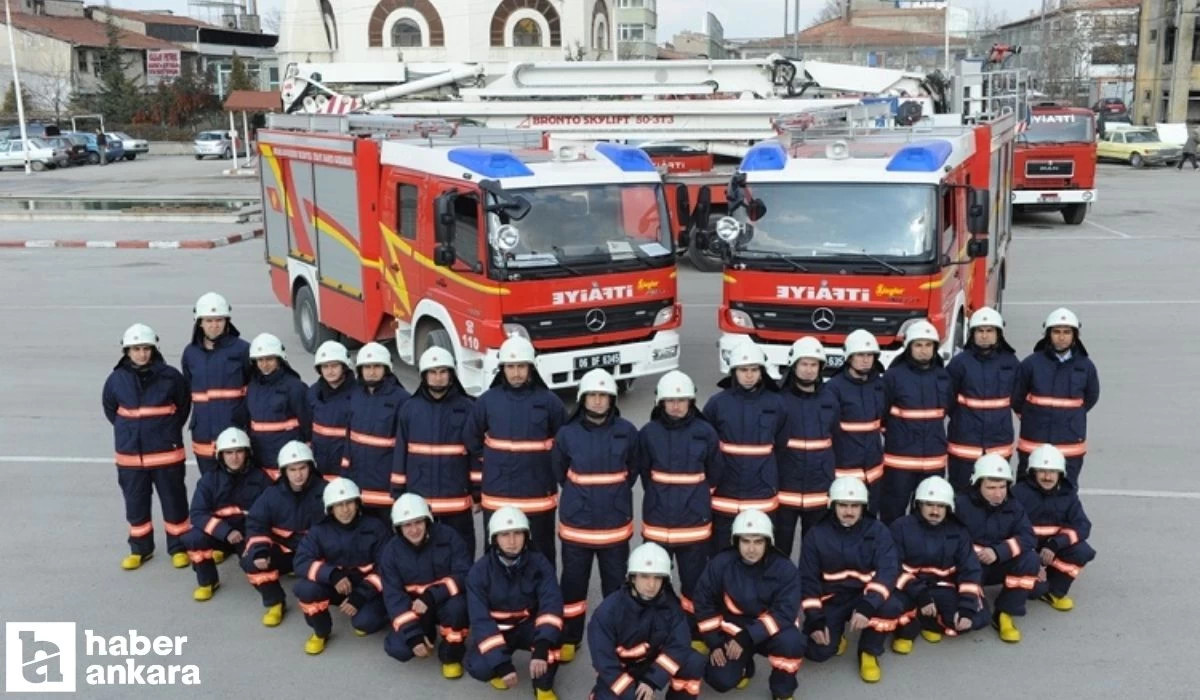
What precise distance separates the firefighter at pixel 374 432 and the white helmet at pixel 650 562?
191 cm

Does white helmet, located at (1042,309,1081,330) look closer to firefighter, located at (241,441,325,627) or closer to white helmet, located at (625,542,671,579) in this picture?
white helmet, located at (625,542,671,579)

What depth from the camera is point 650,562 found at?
5086 millimetres

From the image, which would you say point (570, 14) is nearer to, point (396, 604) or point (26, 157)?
point (26, 157)

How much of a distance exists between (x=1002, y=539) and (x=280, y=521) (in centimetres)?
384

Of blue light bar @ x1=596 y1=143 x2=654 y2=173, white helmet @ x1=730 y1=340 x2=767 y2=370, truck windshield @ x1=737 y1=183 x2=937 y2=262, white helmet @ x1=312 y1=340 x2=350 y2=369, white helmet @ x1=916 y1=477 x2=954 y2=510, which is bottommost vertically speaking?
white helmet @ x1=916 y1=477 x2=954 y2=510

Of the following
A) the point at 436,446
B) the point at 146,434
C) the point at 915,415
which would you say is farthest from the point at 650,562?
the point at 146,434

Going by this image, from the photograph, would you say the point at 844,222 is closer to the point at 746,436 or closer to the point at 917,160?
the point at 917,160

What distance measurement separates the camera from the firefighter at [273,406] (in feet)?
22.4

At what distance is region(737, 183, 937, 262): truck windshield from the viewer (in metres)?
8.86

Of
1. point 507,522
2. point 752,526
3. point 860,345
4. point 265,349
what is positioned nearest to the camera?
point 752,526

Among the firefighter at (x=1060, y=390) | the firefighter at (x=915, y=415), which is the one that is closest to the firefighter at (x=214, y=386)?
the firefighter at (x=915, y=415)

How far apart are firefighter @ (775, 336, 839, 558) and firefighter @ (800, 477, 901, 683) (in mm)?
556

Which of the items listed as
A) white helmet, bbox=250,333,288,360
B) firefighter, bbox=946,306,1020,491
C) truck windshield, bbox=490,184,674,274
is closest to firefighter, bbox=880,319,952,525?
firefighter, bbox=946,306,1020,491

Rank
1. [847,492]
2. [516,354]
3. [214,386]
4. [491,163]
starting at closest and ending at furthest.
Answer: [847,492]
[516,354]
[214,386]
[491,163]
